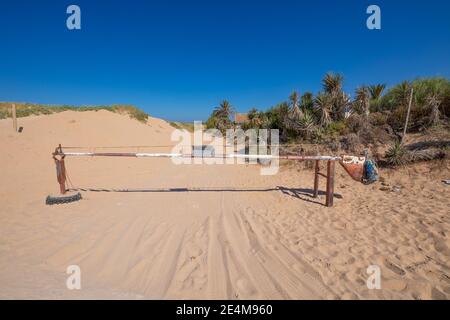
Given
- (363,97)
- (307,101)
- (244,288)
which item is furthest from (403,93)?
(244,288)

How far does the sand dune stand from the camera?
269 cm

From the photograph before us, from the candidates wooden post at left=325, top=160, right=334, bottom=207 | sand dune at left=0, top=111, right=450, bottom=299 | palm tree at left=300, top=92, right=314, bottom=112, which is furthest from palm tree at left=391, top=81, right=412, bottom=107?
wooden post at left=325, top=160, right=334, bottom=207

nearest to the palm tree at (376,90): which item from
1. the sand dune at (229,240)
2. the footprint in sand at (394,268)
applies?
the sand dune at (229,240)

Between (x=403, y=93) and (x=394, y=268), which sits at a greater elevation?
(x=403, y=93)

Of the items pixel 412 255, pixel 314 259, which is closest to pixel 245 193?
pixel 314 259

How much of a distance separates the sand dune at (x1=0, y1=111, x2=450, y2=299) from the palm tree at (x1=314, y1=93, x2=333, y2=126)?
5.37 metres

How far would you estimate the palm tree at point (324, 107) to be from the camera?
12.2m

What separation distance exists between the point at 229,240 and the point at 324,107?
10.9 m

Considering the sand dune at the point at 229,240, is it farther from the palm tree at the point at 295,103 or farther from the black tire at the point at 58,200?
the palm tree at the point at 295,103

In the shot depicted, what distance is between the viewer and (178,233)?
4.14 meters

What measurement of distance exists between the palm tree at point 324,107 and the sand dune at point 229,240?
17.6 feet

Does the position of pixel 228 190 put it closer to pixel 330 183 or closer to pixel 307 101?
pixel 330 183

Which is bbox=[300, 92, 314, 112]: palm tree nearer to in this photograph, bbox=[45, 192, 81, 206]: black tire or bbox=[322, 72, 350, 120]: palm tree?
bbox=[322, 72, 350, 120]: palm tree

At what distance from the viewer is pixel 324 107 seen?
40.9ft
